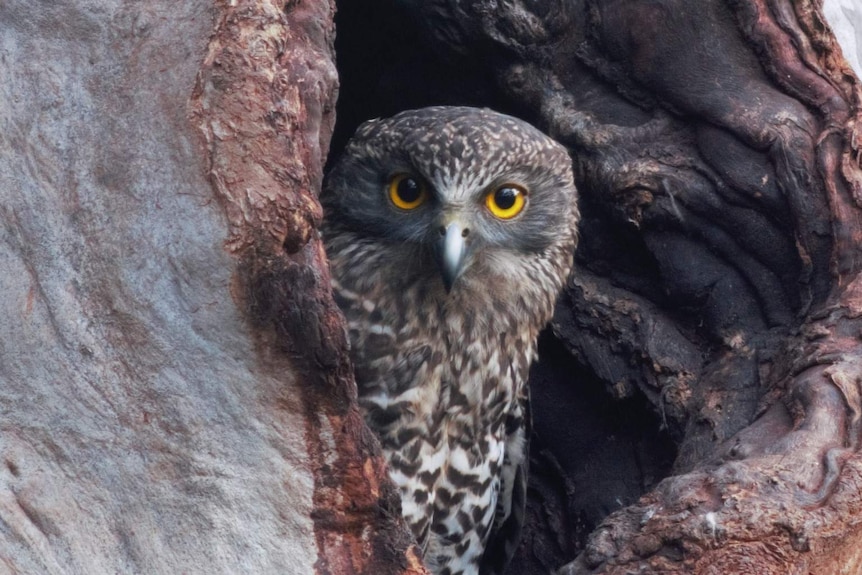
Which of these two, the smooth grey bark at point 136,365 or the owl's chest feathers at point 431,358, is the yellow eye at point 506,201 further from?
the smooth grey bark at point 136,365

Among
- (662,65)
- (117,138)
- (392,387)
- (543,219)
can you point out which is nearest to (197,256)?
(117,138)

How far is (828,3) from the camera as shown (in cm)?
387

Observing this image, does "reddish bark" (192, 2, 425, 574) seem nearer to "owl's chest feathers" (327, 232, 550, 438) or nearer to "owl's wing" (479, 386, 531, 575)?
"owl's chest feathers" (327, 232, 550, 438)

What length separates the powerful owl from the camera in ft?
9.86

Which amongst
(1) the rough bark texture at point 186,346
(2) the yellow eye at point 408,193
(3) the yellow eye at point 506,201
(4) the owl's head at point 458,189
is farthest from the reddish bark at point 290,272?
(3) the yellow eye at point 506,201

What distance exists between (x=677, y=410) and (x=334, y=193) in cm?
121

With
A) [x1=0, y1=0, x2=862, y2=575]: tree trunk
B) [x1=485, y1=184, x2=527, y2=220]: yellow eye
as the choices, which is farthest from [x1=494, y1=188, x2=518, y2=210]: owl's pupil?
A: [x1=0, y1=0, x2=862, y2=575]: tree trunk

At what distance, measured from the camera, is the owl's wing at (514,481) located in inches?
138

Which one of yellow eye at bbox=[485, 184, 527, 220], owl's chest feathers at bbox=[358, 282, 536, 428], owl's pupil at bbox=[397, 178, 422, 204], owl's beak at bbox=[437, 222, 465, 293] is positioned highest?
yellow eye at bbox=[485, 184, 527, 220]

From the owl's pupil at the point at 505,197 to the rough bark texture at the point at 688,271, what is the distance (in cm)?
46

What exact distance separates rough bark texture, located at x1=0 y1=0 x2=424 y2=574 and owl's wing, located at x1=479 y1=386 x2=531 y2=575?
1377 millimetres

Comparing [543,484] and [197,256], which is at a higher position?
[197,256]

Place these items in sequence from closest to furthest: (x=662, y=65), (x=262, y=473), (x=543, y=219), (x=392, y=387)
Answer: (x=262, y=473) < (x=392, y=387) < (x=543, y=219) < (x=662, y=65)

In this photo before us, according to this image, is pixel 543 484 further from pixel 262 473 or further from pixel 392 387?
pixel 262 473
